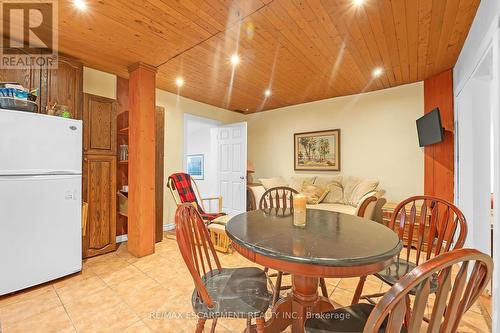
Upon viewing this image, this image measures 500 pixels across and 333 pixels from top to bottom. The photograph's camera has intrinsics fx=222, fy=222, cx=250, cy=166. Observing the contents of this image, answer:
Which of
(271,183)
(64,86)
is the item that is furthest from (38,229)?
(271,183)

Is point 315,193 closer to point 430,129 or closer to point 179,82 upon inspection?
point 430,129

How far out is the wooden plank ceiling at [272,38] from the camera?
1910mm

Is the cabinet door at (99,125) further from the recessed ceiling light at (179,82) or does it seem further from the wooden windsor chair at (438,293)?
the wooden windsor chair at (438,293)

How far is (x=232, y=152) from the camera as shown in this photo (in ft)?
15.6

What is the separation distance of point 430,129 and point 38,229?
4.72 m

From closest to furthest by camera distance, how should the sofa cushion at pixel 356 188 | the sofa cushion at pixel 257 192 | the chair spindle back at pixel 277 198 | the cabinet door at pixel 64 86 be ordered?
the chair spindle back at pixel 277 198, the cabinet door at pixel 64 86, the sofa cushion at pixel 356 188, the sofa cushion at pixel 257 192

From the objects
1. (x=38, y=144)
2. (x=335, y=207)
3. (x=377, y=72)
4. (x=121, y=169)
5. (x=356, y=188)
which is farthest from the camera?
(x=356, y=188)

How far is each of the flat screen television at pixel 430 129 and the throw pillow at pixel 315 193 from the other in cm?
161

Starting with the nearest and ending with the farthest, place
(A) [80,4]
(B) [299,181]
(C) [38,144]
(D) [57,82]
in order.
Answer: (A) [80,4]
(C) [38,144]
(D) [57,82]
(B) [299,181]

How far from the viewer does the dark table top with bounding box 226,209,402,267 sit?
94 centimetres

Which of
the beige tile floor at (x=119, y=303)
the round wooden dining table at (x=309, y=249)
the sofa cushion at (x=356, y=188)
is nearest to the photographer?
the round wooden dining table at (x=309, y=249)

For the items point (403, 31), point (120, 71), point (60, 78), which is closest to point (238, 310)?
point (403, 31)

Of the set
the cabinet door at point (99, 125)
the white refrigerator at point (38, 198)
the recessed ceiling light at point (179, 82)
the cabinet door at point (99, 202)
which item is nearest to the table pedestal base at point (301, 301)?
the white refrigerator at point (38, 198)

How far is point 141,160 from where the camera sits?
2814 mm
